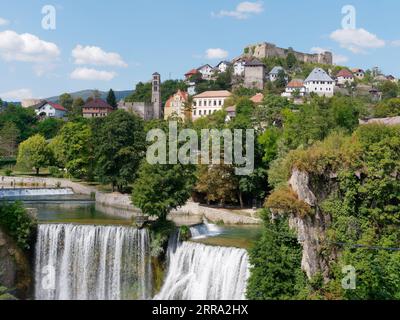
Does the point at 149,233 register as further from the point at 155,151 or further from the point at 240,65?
the point at 240,65

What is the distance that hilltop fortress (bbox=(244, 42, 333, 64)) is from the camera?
11225 cm

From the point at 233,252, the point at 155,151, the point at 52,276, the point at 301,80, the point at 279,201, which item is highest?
the point at 301,80

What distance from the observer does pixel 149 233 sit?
2677 centimetres

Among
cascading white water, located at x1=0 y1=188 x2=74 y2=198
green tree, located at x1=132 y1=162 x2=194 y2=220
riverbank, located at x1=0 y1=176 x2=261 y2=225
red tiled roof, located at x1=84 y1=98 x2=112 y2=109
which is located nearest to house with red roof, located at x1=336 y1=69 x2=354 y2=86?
red tiled roof, located at x1=84 y1=98 x2=112 y2=109

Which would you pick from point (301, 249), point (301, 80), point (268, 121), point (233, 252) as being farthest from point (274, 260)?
point (301, 80)

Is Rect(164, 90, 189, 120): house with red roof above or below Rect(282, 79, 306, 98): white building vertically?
below

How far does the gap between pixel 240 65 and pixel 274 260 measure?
284ft

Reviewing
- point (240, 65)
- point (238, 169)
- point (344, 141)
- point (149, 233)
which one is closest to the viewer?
point (344, 141)

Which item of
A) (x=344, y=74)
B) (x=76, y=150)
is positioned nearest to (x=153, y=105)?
(x=344, y=74)

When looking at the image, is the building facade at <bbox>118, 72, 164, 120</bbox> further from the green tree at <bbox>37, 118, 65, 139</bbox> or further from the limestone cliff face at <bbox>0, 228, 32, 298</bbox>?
the limestone cliff face at <bbox>0, 228, 32, 298</bbox>

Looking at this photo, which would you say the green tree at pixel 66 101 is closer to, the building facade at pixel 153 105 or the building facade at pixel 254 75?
the building facade at pixel 153 105

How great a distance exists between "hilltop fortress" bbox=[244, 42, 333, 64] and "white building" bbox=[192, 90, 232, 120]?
3232cm
